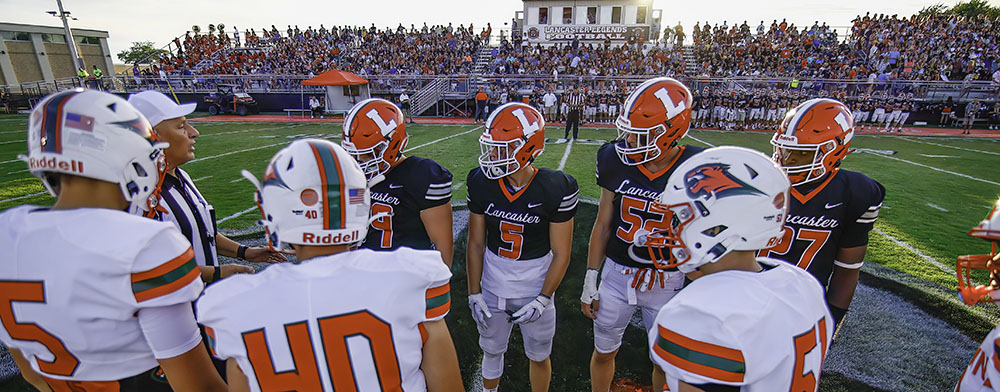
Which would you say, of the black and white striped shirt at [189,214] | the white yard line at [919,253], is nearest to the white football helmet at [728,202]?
the black and white striped shirt at [189,214]

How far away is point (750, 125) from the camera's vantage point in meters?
19.2

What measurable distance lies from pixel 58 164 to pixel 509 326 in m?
2.42

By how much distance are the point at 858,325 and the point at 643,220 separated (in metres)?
2.86

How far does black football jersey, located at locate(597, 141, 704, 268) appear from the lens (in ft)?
9.34

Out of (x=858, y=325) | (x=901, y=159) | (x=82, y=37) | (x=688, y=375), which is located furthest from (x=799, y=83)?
(x=82, y=37)

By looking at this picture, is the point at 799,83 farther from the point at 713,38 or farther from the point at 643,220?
the point at 643,220

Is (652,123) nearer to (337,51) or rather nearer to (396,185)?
(396,185)

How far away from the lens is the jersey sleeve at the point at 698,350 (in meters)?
1.26

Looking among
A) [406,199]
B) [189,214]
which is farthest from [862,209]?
[189,214]

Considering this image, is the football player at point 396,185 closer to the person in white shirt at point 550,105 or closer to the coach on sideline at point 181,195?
the coach on sideline at point 181,195

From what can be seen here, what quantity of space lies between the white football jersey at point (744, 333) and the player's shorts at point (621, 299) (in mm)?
1429

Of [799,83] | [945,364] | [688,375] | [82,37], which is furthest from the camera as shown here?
[82,37]

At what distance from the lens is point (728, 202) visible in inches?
57.7

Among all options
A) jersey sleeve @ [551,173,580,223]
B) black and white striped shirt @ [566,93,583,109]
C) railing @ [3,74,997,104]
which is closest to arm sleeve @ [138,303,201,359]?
jersey sleeve @ [551,173,580,223]
